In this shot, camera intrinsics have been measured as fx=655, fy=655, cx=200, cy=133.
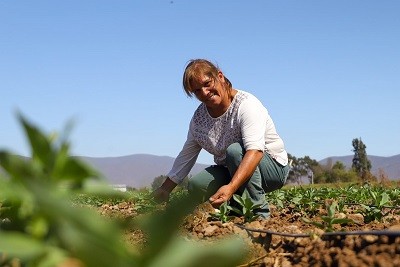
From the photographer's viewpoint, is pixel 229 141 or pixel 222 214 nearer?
pixel 222 214

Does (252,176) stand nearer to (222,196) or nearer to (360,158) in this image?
(222,196)

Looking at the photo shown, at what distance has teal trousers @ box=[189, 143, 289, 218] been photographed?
4.61m

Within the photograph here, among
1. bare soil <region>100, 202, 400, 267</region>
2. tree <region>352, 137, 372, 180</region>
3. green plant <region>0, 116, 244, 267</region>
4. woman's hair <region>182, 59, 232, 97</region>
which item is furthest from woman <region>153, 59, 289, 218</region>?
tree <region>352, 137, 372, 180</region>

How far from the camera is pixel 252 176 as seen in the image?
4.71 metres

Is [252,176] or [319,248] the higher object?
[252,176]

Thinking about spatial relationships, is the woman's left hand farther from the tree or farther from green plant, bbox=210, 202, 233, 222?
the tree

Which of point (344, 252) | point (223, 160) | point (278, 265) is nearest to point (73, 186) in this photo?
point (344, 252)

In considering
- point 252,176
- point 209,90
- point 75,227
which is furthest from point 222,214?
point 75,227

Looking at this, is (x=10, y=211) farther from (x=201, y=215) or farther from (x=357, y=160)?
(x=357, y=160)

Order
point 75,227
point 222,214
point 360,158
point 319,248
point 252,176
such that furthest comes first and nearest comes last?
point 360,158
point 252,176
point 222,214
point 319,248
point 75,227

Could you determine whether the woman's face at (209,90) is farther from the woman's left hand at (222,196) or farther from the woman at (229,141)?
the woman's left hand at (222,196)

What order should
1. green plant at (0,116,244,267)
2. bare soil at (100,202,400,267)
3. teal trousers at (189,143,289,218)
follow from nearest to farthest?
green plant at (0,116,244,267) < bare soil at (100,202,400,267) < teal trousers at (189,143,289,218)

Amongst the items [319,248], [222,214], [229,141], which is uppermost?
[229,141]

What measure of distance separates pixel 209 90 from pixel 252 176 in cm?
69
